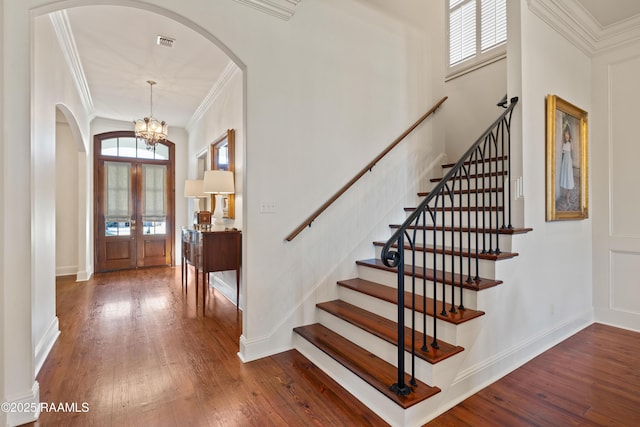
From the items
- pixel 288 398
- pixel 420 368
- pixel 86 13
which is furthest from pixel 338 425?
pixel 86 13

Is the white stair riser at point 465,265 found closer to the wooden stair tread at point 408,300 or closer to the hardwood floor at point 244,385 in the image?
the wooden stair tread at point 408,300

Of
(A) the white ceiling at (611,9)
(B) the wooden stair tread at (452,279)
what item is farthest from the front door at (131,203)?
(A) the white ceiling at (611,9)

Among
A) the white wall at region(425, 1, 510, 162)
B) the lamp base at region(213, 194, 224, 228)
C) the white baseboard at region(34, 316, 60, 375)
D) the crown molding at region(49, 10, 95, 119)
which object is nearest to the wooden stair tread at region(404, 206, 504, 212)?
the white wall at region(425, 1, 510, 162)

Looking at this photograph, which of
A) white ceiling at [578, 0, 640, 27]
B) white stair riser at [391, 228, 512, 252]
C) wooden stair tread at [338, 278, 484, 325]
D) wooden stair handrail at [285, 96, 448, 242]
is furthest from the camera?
white ceiling at [578, 0, 640, 27]

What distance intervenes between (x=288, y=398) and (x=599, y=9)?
4.44m

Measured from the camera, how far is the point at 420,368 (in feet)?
6.28

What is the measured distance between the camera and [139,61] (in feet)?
13.4

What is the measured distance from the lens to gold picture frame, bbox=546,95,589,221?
9.23 feet

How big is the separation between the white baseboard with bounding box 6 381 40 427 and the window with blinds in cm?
A: 557

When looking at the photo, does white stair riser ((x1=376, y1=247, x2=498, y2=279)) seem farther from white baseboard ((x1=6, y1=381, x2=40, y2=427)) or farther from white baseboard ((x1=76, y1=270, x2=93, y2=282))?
white baseboard ((x1=76, y1=270, x2=93, y2=282))

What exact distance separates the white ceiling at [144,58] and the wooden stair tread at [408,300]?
2.91 meters

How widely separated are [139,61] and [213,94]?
1179 mm

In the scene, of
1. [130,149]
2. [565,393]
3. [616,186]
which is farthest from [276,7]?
[130,149]

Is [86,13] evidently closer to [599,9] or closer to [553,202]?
[553,202]
